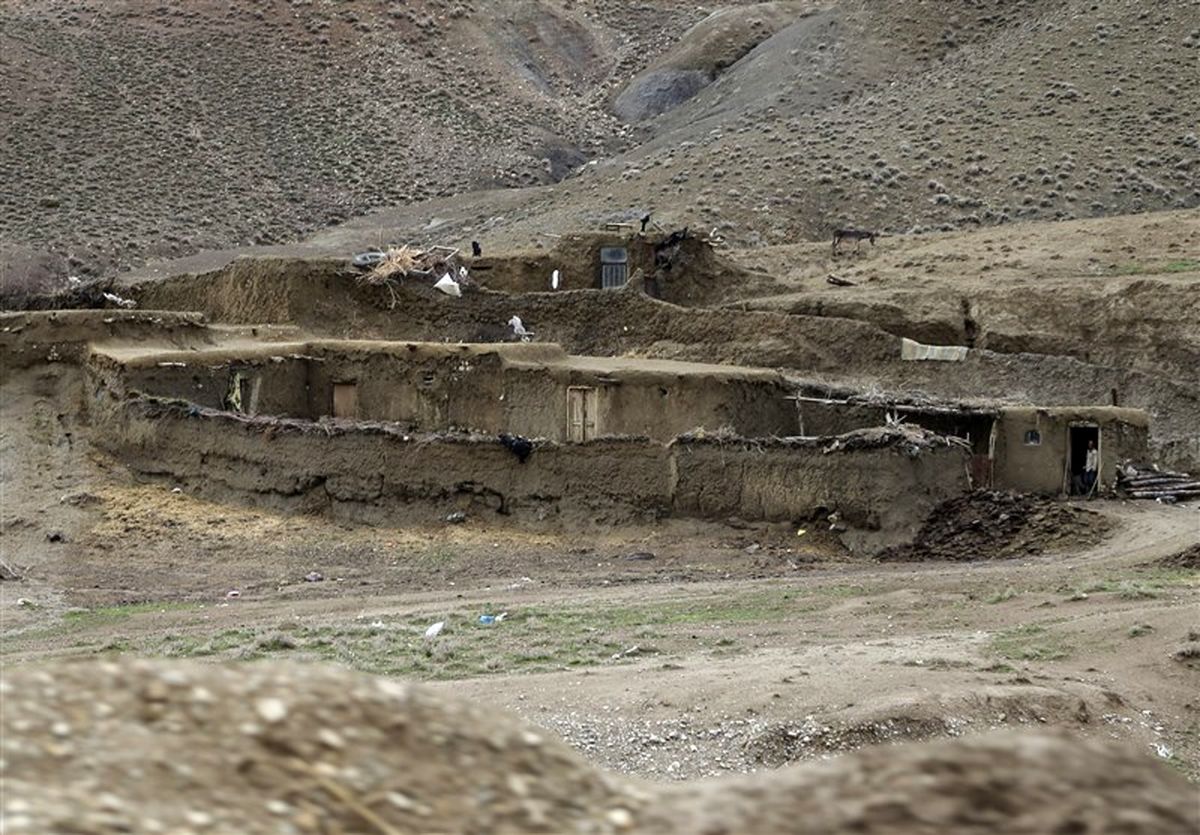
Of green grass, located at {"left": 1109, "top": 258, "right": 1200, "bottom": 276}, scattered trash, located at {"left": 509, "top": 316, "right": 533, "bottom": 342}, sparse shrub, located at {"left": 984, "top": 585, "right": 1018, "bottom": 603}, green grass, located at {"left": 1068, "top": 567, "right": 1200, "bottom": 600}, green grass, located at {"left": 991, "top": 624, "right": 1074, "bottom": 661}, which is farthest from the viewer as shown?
green grass, located at {"left": 1109, "top": 258, "right": 1200, "bottom": 276}

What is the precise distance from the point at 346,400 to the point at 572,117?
1646 inches

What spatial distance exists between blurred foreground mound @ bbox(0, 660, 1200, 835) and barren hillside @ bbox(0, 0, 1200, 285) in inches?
1574

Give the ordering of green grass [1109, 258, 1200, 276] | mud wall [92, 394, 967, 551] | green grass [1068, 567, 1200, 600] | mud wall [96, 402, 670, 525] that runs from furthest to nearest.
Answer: green grass [1109, 258, 1200, 276] < mud wall [96, 402, 670, 525] < mud wall [92, 394, 967, 551] < green grass [1068, 567, 1200, 600]

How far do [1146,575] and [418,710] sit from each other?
1425 cm

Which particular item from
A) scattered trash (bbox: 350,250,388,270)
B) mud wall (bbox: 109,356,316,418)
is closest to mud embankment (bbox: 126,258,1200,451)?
scattered trash (bbox: 350,250,388,270)

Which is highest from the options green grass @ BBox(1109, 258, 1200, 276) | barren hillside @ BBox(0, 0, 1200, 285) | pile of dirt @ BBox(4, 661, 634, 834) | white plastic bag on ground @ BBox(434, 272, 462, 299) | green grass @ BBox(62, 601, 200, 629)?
barren hillside @ BBox(0, 0, 1200, 285)

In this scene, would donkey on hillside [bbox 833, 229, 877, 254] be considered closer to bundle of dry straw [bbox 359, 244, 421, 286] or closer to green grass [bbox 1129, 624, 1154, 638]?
bundle of dry straw [bbox 359, 244, 421, 286]

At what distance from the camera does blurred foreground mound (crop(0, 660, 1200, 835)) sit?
163 inches

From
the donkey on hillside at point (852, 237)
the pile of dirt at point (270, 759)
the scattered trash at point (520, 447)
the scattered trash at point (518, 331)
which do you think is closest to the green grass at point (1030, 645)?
the scattered trash at point (520, 447)

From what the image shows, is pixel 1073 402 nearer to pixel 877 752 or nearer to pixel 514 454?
pixel 514 454

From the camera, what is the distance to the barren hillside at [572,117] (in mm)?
47156

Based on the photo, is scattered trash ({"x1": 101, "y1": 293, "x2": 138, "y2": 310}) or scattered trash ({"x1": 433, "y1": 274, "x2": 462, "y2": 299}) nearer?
scattered trash ({"x1": 101, "y1": 293, "x2": 138, "y2": 310})

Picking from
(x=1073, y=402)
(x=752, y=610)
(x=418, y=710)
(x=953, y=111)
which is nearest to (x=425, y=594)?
(x=752, y=610)

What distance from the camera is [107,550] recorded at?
21.3 metres
